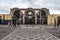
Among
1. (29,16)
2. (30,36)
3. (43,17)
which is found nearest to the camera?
(30,36)

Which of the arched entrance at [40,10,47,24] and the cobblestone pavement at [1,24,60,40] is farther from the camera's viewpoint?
the arched entrance at [40,10,47,24]

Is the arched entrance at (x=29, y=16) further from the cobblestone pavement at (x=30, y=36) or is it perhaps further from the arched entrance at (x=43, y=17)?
the cobblestone pavement at (x=30, y=36)

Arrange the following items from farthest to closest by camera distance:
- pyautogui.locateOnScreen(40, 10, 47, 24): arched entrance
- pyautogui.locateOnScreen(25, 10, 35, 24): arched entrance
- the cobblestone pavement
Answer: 1. pyautogui.locateOnScreen(25, 10, 35, 24): arched entrance
2. pyautogui.locateOnScreen(40, 10, 47, 24): arched entrance
3. the cobblestone pavement

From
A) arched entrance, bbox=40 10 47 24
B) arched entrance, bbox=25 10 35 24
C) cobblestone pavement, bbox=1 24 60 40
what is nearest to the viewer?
cobblestone pavement, bbox=1 24 60 40

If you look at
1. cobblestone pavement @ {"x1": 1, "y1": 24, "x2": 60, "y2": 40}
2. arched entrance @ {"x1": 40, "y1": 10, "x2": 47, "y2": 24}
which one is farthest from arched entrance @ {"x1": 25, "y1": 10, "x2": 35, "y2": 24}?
cobblestone pavement @ {"x1": 1, "y1": 24, "x2": 60, "y2": 40}

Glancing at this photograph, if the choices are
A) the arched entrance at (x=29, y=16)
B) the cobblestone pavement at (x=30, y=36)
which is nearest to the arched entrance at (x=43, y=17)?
the arched entrance at (x=29, y=16)

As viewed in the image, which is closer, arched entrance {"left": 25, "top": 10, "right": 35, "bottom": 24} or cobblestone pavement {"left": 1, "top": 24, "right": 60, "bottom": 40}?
cobblestone pavement {"left": 1, "top": 24, "right": 60, "bottom": 40}

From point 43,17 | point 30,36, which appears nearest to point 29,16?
point 43,17

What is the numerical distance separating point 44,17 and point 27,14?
29.7 ft

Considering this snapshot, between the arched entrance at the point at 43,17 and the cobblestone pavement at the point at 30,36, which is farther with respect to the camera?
the arched entrance at the point at 43,17

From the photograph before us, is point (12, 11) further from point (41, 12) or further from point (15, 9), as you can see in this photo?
point (41, 12)

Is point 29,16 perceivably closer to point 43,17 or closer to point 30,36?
point 43,17

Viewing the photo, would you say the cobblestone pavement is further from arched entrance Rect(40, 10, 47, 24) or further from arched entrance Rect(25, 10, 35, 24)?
arched entrance Rect(25, 10, 35, 24)

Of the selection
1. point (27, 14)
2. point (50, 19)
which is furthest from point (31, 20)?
point (50, 19)
